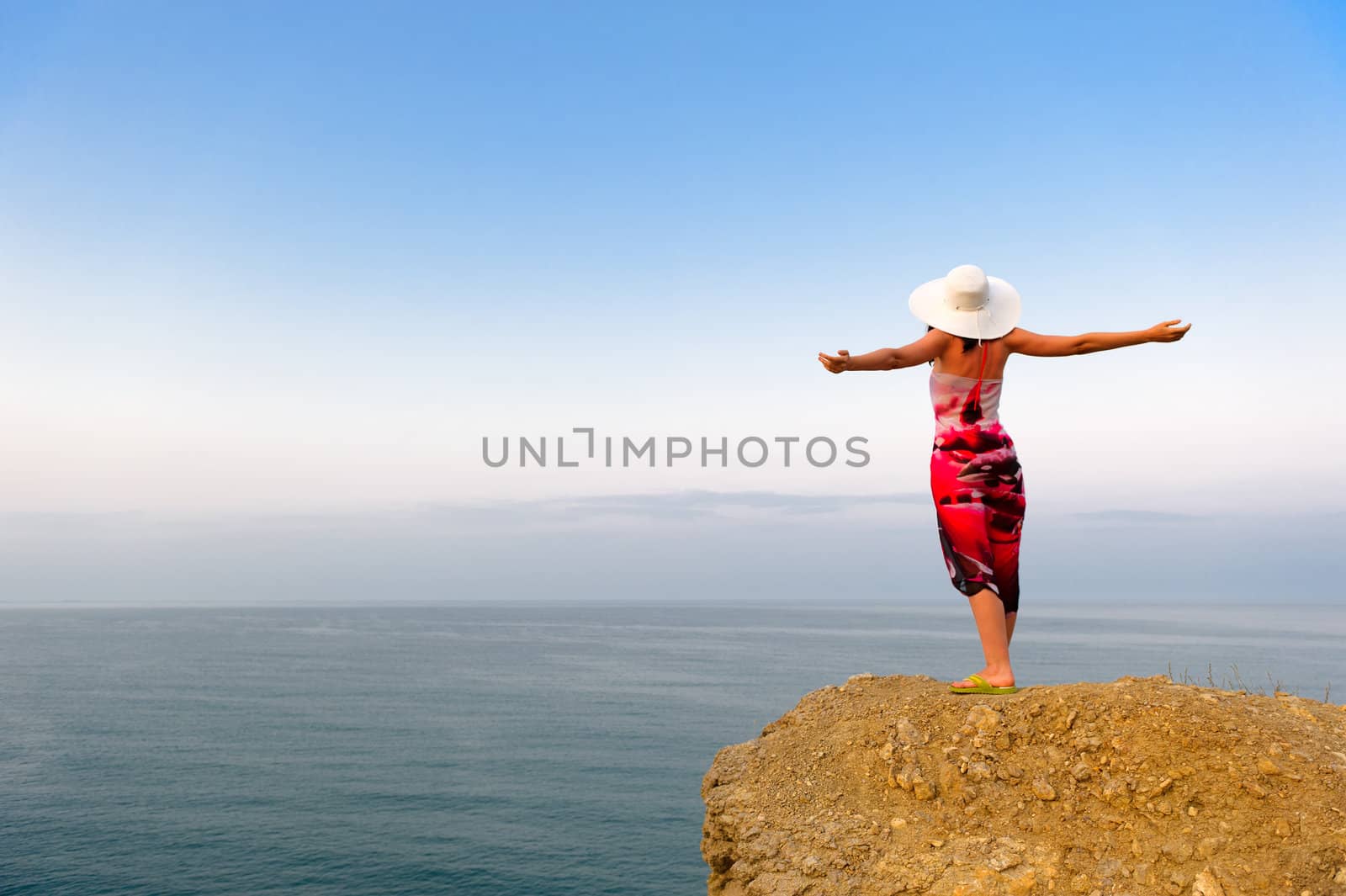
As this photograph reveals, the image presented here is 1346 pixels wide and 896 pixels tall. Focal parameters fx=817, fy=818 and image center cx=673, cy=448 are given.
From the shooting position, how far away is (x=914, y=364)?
23.4ft

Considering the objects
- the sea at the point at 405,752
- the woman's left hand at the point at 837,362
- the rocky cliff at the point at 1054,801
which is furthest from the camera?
the sea at the point at 405,752

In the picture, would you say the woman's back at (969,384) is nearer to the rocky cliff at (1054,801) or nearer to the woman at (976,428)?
the woman at (976,428)

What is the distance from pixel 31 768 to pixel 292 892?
29.4m

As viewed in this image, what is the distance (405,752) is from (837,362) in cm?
5174

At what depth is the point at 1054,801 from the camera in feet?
18.6

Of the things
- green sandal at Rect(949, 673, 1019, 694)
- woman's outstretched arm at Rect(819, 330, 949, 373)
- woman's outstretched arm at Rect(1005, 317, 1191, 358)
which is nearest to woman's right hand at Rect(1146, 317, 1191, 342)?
woman's outstretched arm at Rect(1005, 317, 1191, 358)

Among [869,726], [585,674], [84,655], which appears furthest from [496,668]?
[869,726]

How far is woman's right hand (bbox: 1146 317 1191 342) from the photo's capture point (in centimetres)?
669

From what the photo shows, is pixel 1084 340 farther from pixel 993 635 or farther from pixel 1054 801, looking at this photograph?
pixel 1054 801

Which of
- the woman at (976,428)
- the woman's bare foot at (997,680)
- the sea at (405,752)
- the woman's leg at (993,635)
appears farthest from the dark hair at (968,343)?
the sea at (405,752)

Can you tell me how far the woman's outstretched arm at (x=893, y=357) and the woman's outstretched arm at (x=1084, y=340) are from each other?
2.25 ft

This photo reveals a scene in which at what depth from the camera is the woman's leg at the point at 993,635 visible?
732 centimetres

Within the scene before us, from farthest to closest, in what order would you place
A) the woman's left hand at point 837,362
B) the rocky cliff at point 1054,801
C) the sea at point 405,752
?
1. the sea at point 405,752
2. the woman's left hand at point 837,362
3. the rocky cliff at point 1054,801

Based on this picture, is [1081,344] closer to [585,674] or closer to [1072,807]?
[1072,807]
